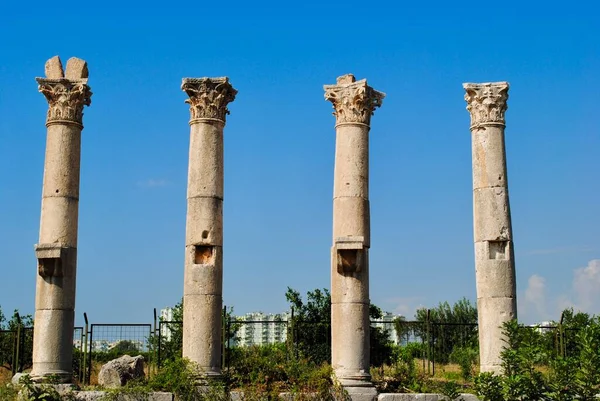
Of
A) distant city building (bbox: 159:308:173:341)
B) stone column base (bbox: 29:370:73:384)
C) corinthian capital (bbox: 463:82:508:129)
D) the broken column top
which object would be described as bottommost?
stone column base (bbox: 29:370:73:384)

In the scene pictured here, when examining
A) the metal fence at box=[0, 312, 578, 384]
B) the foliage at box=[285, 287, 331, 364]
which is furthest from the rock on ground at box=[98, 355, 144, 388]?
the foliage at box=[285, 287, 331, 364]

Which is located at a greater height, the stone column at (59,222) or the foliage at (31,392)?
the stone column at (59,222)

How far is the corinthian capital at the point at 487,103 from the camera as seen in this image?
71.0 ft

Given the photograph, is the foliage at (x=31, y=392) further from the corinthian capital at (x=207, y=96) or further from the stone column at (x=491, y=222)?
the stone column at (x=491, y=222)

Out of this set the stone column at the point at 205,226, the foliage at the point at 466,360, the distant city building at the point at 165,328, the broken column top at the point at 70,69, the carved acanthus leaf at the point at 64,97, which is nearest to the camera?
the stone column at the point at 205,226

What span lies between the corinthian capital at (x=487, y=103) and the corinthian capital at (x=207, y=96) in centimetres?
637

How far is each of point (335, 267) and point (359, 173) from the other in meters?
2.46

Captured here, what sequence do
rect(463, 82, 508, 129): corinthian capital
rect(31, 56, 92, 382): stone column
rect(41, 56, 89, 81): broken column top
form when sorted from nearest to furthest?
1. rect(31, 56, 92, 382): stone column
2. rect(463, 82, 508, 129): corinthian capital
3. rect(41, 56, 89, 81): broken column top

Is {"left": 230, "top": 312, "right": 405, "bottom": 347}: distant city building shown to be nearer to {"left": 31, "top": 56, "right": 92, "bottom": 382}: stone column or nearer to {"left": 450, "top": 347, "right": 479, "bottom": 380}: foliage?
{"left": 450, "top": 347, "right": 479, "bottom": 380}: foliage

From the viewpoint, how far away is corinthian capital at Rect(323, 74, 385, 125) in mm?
21672

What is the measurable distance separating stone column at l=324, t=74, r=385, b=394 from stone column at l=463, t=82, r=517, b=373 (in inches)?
109

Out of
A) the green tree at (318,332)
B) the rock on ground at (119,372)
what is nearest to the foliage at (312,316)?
the green tree at (318,332)

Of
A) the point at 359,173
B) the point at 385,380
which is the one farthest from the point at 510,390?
the point at 359,173

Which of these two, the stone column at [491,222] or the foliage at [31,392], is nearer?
the foliage at [31,392]
